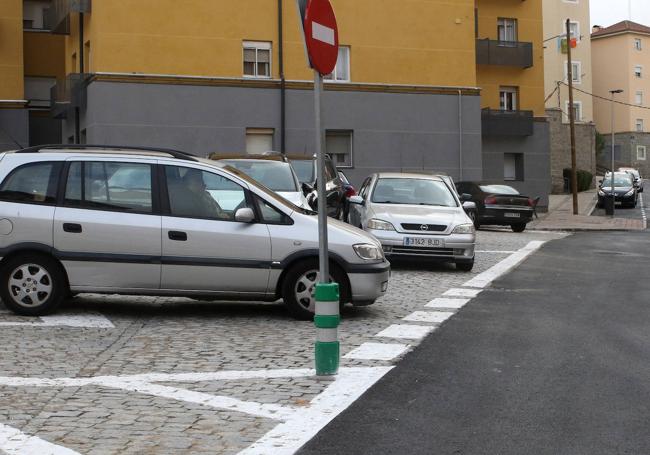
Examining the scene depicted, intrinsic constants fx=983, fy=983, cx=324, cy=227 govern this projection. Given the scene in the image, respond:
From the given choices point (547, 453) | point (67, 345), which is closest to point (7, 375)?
point (67, 345)

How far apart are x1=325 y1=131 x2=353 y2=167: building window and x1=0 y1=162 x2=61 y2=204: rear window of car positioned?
24197mm

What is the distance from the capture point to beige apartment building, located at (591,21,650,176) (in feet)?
282

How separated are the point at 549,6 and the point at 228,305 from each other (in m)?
59.5

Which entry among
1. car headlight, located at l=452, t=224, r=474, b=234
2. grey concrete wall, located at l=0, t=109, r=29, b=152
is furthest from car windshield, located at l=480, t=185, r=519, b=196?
grey concrete wall, located at l=0, t=109, r=29, b=152

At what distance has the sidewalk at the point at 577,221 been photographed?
109 ft

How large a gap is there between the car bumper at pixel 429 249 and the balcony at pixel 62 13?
1934 centimetres

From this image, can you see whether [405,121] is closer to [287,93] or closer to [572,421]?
[287,93]

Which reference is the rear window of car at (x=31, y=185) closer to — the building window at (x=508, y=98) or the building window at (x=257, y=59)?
the building window at (x=257, y=59)

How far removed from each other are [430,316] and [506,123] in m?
32.8


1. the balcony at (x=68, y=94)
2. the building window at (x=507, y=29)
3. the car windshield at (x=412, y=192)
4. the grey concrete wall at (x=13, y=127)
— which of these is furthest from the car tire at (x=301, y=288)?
the building window at (x=507, y=29)

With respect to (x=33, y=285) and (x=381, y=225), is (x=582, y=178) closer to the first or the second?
(x=381, y=225)

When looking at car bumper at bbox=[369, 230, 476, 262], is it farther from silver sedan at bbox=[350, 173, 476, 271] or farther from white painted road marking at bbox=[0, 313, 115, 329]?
white painted road marking at bbox=[0, 313, 115, 329]

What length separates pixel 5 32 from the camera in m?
35.9

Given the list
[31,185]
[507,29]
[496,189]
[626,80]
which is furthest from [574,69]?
[31,185]
